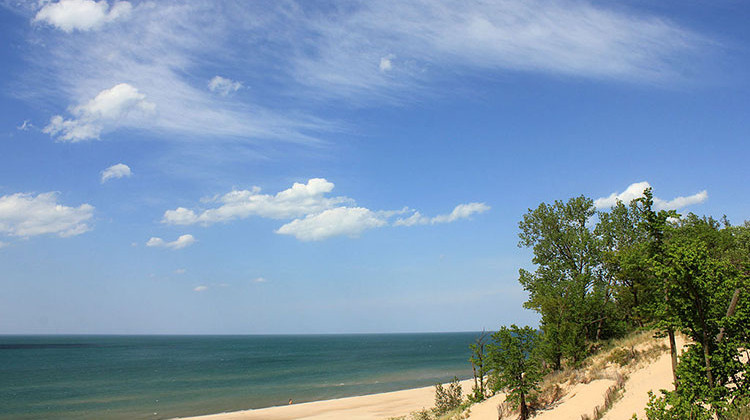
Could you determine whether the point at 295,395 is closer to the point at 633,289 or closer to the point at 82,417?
the point at 82,417

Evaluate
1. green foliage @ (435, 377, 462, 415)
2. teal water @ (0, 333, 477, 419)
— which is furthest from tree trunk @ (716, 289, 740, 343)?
teal water @ (0, 333, 477, 419)

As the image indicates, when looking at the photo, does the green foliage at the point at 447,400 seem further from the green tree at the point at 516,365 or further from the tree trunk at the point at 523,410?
the tree trunk at the point at 523,410

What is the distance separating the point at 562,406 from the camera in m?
21.0

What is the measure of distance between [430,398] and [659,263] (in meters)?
35.7

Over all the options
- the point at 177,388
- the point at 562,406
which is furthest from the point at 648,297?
the point at 177,388

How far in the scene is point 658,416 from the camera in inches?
400

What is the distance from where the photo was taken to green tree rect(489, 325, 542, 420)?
21250 mm

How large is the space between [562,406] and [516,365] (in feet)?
8.84

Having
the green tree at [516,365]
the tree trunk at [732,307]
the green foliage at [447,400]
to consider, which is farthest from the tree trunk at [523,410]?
the tree trunk at [732,307]

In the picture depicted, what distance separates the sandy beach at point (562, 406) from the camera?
60.8 ft

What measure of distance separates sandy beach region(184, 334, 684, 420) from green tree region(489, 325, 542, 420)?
127cm

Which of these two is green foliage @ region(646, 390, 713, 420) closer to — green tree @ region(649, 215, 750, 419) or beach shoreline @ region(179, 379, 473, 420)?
green tree @ region(649, 215, 750, 419)

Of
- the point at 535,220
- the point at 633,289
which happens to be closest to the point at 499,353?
the point at 633,289

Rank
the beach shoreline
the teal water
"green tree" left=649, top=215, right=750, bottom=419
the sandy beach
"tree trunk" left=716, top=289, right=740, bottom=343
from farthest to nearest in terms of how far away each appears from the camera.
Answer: the teal water → the beach shoreline → the sandy beach → "tree trunk" left=716, top=289, right=740, bottom=343 → "green tree" left=649, top=215, right=750, bottom=419
